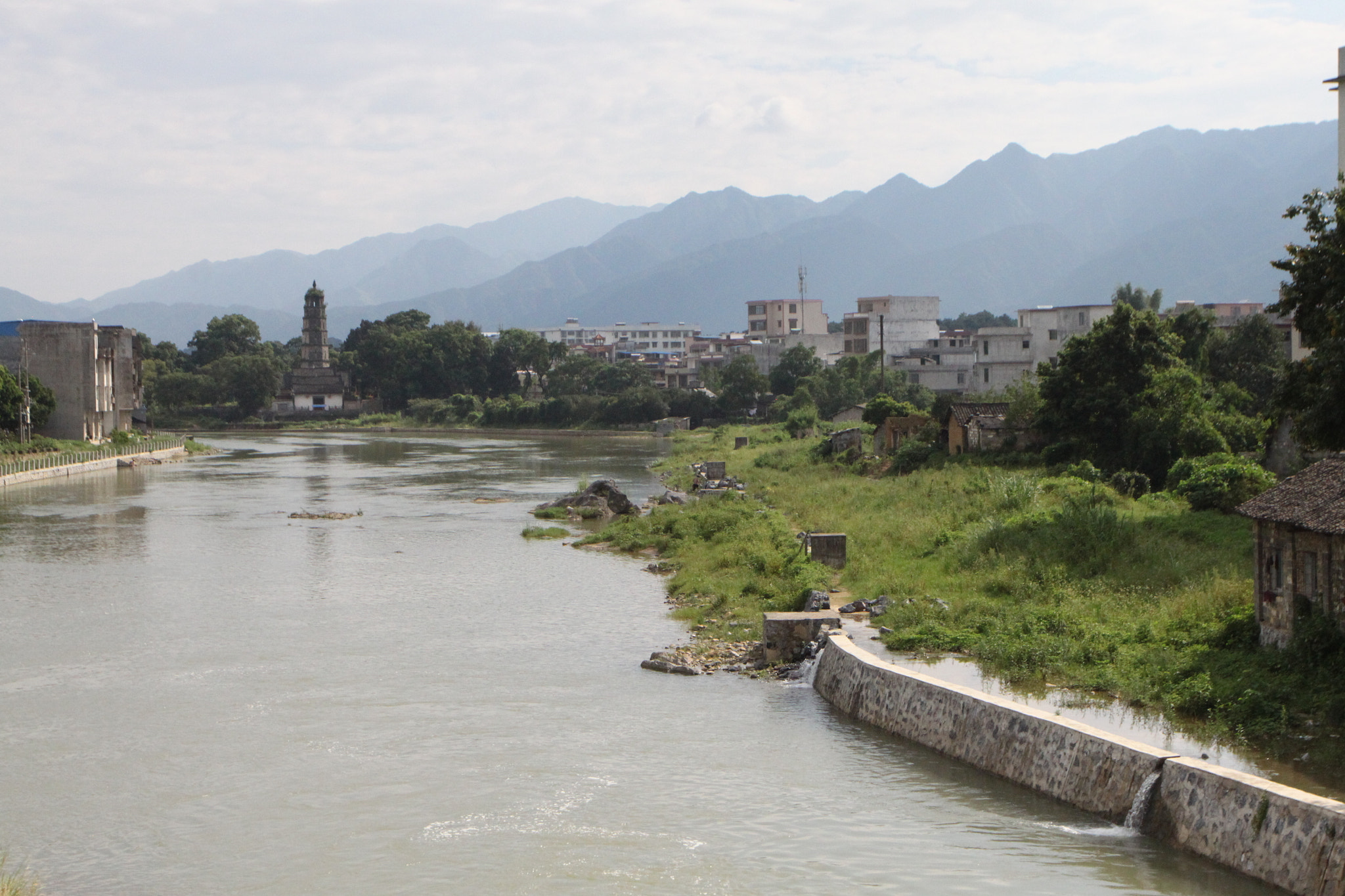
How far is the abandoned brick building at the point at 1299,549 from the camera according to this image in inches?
567

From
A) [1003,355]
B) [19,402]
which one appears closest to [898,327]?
[1003,355]

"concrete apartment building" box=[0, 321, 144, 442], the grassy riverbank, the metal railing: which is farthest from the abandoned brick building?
"concrete apartment building" box=[0, 321, 144, 442]

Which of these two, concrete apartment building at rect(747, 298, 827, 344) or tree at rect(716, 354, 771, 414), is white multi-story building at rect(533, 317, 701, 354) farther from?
tree at rect(716, 354, 771, 414)

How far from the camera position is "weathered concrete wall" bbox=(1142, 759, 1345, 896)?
33.3 feet

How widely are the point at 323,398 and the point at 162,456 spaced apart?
43663 mm

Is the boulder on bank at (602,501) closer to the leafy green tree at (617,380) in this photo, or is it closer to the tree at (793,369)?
the tree at (793,369)

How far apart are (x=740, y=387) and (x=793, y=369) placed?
446 cm

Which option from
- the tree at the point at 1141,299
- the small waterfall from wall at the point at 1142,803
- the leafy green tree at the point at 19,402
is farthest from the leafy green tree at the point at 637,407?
the small waterfall from wall at the point at 1142,803

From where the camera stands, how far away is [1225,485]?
25.3 m

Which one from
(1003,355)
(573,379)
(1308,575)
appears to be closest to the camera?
(1308,575)

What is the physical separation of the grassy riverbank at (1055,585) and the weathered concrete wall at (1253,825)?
1.72 m

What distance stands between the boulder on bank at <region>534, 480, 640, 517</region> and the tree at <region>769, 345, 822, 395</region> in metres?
49.8

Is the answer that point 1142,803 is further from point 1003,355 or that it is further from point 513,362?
point 513,362

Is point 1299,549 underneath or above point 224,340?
underneath
